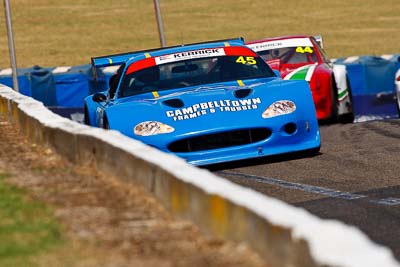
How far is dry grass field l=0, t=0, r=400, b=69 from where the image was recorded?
161 feet

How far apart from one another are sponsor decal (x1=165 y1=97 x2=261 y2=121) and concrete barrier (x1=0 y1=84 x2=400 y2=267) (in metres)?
2.19

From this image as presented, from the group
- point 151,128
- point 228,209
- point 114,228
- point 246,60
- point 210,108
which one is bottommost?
point 151,128

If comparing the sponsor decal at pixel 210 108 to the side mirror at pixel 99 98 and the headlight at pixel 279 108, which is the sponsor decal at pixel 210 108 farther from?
the side mirror at pixel 99 98

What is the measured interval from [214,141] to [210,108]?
0.31 meters

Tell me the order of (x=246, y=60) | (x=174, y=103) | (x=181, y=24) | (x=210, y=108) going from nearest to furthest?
1. (x=210, y=108)
2. (x=174, y=103)
3. (x=246, y=60)
4. (x=181, y=24)

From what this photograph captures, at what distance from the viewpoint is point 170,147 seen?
12.0 metres

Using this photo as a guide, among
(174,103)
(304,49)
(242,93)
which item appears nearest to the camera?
(174,103)

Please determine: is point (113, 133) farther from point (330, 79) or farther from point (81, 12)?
point (81, 12)

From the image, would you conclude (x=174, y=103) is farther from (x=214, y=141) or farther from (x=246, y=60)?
(x=246, y=60)

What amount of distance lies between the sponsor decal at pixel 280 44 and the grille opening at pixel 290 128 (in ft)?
26.6

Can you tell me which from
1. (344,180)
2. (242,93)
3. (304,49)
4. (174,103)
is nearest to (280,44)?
(304,49)

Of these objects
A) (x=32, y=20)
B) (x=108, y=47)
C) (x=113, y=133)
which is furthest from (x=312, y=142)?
(x=32, y=20)

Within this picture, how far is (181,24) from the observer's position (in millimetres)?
56469

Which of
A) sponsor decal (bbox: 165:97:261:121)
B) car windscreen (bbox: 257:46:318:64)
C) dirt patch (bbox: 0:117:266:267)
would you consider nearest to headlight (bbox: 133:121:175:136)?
sponsor decal (bbox: 165:97:261:121)
